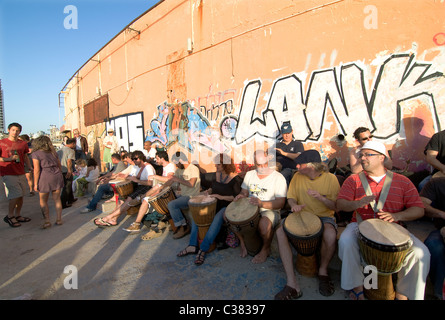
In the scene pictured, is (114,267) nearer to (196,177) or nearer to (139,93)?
(196,177)

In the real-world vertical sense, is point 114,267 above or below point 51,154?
below

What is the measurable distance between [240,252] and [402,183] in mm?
2236

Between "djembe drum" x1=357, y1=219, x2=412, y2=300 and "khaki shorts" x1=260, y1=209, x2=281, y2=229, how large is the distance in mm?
1091

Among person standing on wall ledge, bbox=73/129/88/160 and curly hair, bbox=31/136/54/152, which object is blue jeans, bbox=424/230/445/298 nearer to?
curly hair, bbox=31/136/54/152

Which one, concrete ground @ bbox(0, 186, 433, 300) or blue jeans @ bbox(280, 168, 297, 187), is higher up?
blue jeans @ bbox(280, 168, 297, 187)

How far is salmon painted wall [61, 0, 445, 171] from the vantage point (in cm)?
364

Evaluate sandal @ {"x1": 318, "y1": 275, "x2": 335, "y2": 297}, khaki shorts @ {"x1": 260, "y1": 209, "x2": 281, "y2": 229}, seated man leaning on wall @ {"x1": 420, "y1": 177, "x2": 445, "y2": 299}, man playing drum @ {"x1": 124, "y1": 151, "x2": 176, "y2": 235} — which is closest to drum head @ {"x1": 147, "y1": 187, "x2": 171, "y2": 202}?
man playing drum @ {"x1": 124, "y1": 151, "x2": 176, "y2": 235}

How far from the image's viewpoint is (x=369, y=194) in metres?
2.58

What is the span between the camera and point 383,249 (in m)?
2.11

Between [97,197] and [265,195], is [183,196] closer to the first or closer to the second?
[265,195]

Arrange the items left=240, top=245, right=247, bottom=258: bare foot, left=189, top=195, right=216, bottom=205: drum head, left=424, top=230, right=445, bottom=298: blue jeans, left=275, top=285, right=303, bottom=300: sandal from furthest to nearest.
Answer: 1. left=189, top=195, right=216, bottom=205: drum head
2. left=240, top=245, right=247, bottom=258: bare foot
3. left=275, top=285, right=303, bottom=300: sandal
4. left=424, top=230, right=445, bottom=298: blue jeans

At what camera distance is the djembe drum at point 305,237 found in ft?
Answer: 8.54

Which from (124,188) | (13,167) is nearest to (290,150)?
(124,188)
